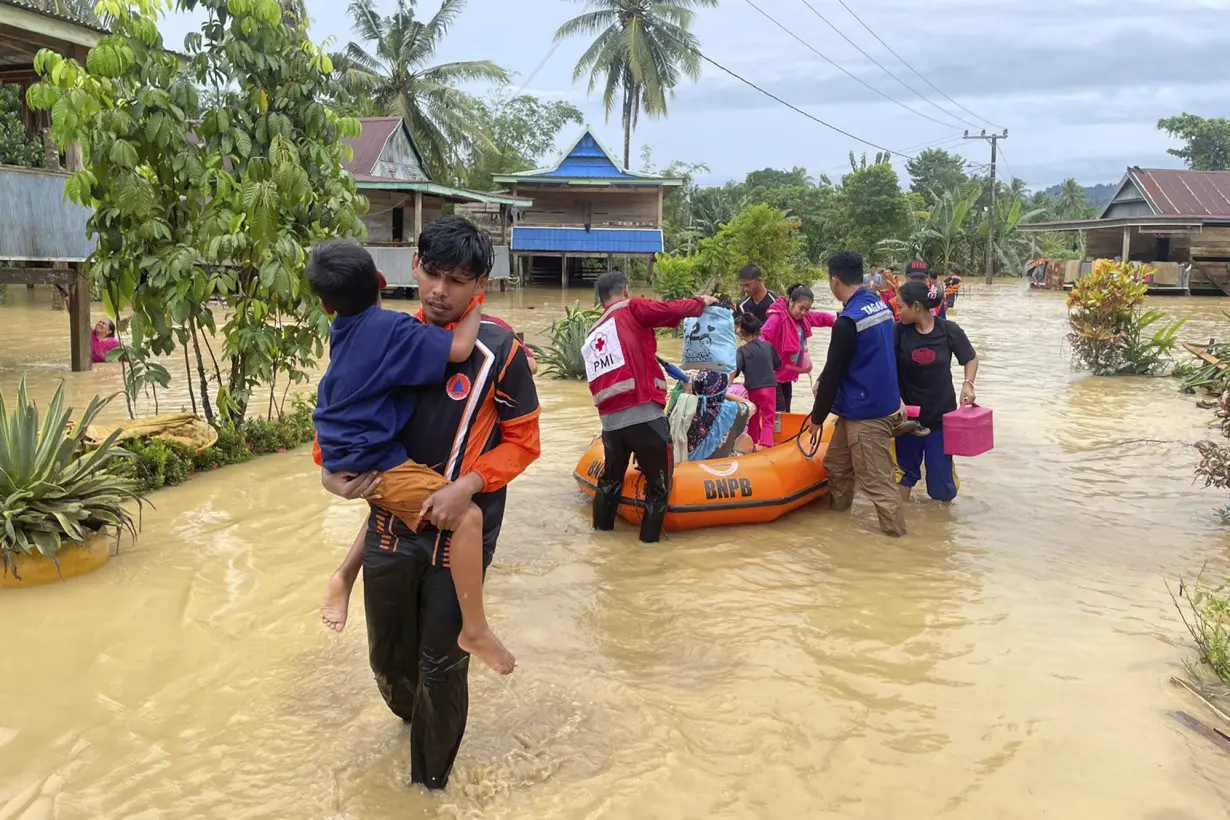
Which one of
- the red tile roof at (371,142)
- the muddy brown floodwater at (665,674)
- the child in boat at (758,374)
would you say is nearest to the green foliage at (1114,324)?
the muddy brown floodwater at (665,674)

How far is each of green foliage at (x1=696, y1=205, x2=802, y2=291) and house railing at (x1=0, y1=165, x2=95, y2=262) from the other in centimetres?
1207

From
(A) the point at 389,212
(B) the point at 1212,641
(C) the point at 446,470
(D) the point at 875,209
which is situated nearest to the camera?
(C) the point at 446,470

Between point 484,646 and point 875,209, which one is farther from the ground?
point 875,209

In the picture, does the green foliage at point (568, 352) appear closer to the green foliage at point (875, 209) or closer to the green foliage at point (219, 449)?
the green foliage at point (219, 449)

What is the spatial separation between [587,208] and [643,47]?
6.59 meters

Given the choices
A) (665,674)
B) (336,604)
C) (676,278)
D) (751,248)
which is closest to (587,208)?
(751,248)

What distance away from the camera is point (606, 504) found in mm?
6273

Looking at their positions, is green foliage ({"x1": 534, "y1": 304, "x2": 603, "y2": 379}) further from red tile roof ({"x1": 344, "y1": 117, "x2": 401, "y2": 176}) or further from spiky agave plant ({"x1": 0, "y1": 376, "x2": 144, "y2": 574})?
red tile roof ({"x1": 344, "y1": 117, "x2": 401, "y2": 176})

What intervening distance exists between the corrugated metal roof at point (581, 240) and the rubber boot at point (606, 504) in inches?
1028

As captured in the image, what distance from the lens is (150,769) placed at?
342 cm

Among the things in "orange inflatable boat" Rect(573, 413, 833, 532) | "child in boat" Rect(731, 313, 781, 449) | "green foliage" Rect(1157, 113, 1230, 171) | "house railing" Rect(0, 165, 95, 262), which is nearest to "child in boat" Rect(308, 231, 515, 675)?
"orange inflatable boat" Rect(573, 413, 833, 532)

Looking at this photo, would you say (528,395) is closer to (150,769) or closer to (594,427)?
(150,769)

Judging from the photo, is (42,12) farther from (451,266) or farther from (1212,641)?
(1212,641)

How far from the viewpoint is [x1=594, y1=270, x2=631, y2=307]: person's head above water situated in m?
5.75
